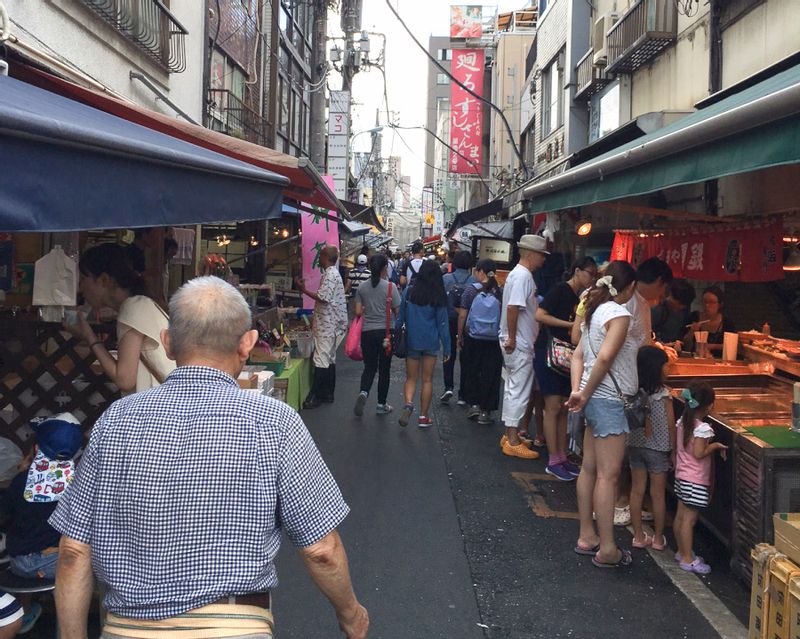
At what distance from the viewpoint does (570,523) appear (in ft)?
17.9

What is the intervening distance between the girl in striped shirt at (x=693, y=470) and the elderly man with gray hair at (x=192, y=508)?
3.31m

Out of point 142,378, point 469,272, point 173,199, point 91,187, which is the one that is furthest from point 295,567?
point 469,272

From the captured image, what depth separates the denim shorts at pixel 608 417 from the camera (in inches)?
178

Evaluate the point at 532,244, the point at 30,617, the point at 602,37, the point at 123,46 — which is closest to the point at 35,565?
the point at 30,617

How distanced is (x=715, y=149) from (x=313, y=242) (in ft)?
27.6

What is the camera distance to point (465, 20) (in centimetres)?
4925

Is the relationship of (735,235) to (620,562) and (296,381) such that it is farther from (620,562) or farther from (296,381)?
(296,381)

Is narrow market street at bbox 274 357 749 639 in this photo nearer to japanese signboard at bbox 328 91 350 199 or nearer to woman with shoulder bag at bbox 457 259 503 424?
woman with shoulder bag at bbox 457 259 503 424

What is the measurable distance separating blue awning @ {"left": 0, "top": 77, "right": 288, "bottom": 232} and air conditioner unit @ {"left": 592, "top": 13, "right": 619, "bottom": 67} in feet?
38.2

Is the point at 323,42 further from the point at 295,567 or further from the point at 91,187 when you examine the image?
the point at 91,187

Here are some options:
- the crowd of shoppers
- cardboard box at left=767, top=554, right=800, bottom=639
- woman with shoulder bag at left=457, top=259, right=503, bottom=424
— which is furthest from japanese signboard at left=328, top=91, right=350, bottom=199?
cardboard box at left=767, top=554, right=800, bottom=639

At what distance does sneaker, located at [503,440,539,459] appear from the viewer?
7.12 meters

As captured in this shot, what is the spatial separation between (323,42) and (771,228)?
570 inches

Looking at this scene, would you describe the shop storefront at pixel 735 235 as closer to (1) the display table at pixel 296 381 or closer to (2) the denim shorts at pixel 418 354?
(2) the denim shorts at pixel 418 354
